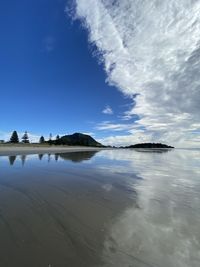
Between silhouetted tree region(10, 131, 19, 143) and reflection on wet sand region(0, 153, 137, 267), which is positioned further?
silhouetted tree region(10, 131, 19, 143)

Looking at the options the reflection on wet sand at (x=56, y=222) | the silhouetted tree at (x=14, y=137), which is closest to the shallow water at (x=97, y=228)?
the reflection on wet sand at (x=56, y=222)

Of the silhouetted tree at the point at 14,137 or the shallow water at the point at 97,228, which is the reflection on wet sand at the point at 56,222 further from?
the silhouetted tree at the point at 14,137

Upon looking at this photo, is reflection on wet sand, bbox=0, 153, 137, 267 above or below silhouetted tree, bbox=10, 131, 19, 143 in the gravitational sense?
below

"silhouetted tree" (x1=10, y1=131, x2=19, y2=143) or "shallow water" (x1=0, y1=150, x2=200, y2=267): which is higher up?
"silhouetted tree" (x1=10, y1=131, x2=19, y2=143)

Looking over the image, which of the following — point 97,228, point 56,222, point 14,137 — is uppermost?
point 14,137

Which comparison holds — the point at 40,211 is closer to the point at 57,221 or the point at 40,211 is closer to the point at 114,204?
the point at 57,221

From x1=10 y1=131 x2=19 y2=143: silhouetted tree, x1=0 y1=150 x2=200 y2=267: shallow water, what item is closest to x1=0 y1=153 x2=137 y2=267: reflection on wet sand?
x1=0 y1=150 x2=200 y2=267: shallow water

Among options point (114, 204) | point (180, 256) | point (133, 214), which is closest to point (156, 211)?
point (133, 214)

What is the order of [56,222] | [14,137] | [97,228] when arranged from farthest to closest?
[14,137], [56,222], [97,228]

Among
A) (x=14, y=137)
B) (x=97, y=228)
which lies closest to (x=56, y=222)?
(x=97, y=228)

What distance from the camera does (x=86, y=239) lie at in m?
5.17

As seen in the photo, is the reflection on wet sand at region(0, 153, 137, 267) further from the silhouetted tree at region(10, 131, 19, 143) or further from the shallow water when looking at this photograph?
the silhouetted tree at region(10, 131, 19, 143)

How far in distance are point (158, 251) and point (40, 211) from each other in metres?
4.15

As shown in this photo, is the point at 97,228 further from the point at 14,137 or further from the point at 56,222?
the point at 14,137
